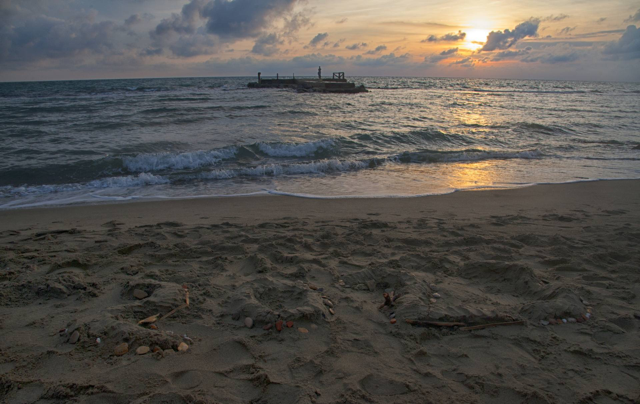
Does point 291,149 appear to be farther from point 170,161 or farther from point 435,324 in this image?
point 435,324

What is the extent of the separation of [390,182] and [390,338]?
18.8 feet

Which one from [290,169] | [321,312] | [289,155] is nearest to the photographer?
[321,312]

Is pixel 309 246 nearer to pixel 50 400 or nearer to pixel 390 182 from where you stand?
pixel 50 400

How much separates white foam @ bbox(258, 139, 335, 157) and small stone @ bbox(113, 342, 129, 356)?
8.85 metres

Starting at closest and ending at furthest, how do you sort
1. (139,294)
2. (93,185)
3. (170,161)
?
(139,294), (93,185), (170,161)

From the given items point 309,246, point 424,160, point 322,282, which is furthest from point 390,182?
point 322,282

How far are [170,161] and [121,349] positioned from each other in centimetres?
776

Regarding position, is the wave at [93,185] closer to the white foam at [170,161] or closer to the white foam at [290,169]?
the white foam at [170,161]

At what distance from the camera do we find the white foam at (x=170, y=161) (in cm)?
895

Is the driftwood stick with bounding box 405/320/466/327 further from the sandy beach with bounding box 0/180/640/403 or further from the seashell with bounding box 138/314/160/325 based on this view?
the seashell with bounding box 138/314/160/325

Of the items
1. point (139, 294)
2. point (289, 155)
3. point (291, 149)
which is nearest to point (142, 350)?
point (139, 294)

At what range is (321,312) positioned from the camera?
103 inches

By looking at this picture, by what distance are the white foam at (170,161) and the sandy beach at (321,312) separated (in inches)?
172

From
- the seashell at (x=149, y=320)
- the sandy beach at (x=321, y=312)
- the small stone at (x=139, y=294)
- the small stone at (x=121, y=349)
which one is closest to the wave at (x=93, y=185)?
the sandy beach at (x=321, y=312)
